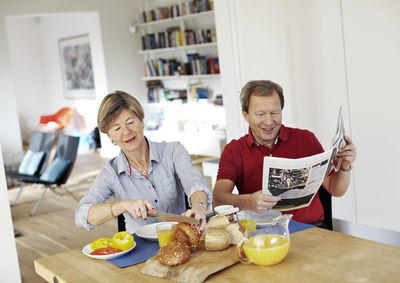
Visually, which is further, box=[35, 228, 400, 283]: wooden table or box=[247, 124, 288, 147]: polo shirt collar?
box=[247, 124, 288, 147]: polo shirt collar

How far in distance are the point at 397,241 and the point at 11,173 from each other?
182 inches

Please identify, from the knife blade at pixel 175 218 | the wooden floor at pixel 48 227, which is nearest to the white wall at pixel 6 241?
the wooden floor at pixel 48 227

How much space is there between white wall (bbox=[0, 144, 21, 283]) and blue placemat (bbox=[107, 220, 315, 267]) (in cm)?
115

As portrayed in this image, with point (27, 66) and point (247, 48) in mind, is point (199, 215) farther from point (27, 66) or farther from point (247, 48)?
point (27, 66)

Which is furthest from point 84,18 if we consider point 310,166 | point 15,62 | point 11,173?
point 310,166

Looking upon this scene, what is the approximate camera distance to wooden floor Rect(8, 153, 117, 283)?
4.58 m

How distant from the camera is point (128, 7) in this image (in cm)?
937

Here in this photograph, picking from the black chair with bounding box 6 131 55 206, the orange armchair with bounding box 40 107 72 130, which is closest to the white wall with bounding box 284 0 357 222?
the black chair with bounding box 6 131 55 206

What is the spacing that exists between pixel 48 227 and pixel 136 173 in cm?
336

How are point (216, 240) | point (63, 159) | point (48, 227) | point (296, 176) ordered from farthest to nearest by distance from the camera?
point (63, 159), point (48, 227), point (296, 176), point (216, 240)

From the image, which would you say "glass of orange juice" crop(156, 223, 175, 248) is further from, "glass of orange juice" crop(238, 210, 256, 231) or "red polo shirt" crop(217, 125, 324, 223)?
"red polo shirt" crop(217, 125, 324, 223)

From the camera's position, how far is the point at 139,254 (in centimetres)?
187

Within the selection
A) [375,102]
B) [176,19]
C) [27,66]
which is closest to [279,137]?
[375,102]

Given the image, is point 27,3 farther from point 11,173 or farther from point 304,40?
point 304,40
